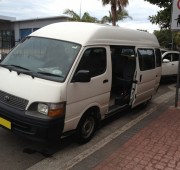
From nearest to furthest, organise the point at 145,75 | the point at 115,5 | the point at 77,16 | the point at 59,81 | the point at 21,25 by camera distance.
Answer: the point at 59,81 < the point at 145,75 < the point at 115,5 < the point at 77,16 < the point at 21,25

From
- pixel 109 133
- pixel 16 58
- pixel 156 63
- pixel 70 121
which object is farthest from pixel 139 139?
pixel 156 63

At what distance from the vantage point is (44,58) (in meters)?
5.21

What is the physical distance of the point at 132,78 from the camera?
23.9ft

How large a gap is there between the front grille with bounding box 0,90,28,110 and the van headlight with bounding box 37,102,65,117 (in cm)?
25

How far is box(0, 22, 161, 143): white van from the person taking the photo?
14.8ft

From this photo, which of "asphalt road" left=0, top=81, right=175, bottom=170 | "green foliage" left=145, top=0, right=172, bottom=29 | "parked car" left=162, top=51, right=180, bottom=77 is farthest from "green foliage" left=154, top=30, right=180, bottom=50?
"asphalt road" left=0, top=81, right=175, bottom=170

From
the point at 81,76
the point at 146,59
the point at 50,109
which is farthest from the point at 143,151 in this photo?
the point at 146,59

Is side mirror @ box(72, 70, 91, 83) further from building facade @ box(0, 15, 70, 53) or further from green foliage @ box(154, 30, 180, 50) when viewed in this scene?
building facade @ box(0, 15, 70, 53)

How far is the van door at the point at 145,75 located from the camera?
24.0ft

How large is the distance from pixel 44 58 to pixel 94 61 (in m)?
0.94

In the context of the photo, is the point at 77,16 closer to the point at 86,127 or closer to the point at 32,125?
the point at 86,127

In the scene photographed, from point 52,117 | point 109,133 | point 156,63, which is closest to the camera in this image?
point 52,117

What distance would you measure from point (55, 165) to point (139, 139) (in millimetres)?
2009

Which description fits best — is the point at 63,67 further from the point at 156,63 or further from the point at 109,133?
the point at 156,63
